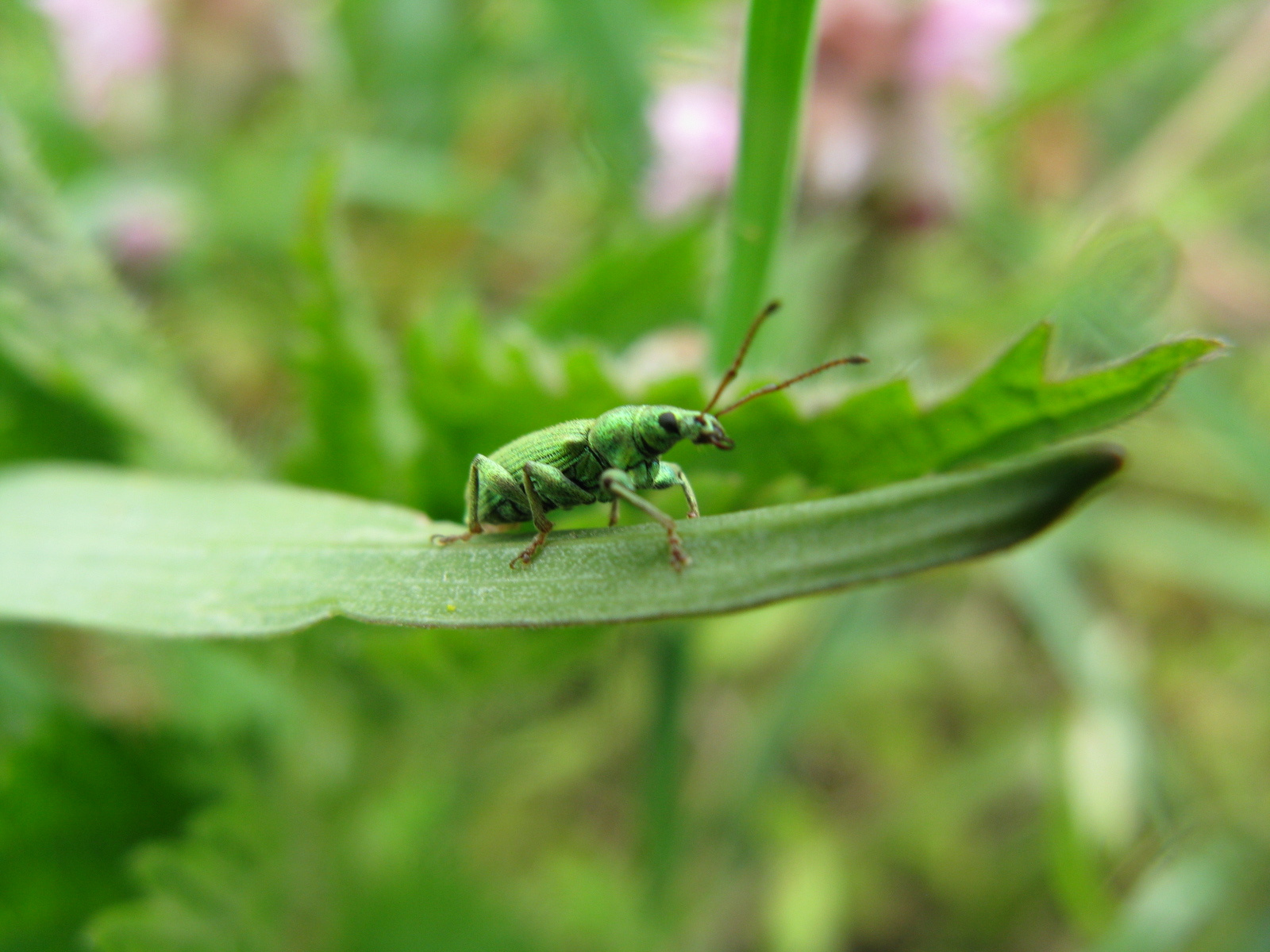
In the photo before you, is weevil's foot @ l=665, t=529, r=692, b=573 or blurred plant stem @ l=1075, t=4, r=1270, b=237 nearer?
weevil's foot @ l=665, t=529, r=692, b=573

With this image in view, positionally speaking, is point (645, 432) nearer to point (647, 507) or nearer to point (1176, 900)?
point (647, 507)

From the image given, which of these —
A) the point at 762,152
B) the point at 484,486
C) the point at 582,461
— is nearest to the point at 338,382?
the point at 484,486

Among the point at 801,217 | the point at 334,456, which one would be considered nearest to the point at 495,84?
the point at 801,217

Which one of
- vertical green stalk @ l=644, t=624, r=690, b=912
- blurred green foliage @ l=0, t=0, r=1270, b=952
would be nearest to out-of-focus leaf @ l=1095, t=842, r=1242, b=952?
blurred green foliage @ l=0, t=0, r=1270, b=952

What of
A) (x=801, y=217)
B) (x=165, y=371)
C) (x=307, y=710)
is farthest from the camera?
(x=801, y=217)

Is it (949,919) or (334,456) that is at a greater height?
(334,456)

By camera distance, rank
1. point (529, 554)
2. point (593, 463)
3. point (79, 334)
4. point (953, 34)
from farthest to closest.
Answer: point (953, 34) → point (79, 334) → point (593, 463) → point (529, 554)

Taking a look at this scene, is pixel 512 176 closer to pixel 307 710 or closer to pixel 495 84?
pixel 495 84

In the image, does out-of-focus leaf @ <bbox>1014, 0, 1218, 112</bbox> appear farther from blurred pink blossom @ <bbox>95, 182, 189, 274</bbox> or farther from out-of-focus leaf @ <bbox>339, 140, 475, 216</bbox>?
blurred pink blossom @ <bbox>95, 182, 189, 274</bbox>
